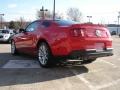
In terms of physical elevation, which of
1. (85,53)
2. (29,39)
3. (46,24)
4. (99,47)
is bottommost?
(85,53)

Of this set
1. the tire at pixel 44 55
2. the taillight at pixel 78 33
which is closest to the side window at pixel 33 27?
the tire at pixel 44 55

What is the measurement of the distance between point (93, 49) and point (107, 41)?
A: 2.48ft

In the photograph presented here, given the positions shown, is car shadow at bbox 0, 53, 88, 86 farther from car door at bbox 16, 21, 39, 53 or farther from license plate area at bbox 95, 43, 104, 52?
car door at bbox 16, 21, 39, 53

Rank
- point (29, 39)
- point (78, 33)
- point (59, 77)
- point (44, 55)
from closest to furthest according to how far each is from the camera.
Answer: point (59, 77)
point (78, 33)
point (44, 55)
point (29, 39)

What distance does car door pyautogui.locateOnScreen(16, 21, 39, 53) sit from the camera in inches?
435

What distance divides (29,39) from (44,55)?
5.43ft

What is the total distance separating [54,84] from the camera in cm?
751

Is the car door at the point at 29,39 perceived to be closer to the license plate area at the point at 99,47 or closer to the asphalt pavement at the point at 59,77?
the asphalt pavement at the point at 59,77

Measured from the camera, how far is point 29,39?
1141cm

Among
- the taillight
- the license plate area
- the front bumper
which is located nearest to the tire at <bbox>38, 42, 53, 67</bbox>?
the front bumper

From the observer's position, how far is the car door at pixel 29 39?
36.2 feet

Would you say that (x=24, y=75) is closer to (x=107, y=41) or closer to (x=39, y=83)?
(x=39, y=83)

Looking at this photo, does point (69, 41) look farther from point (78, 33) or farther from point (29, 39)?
point (29, 39)

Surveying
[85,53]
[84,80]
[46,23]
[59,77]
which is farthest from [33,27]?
[84,80]
